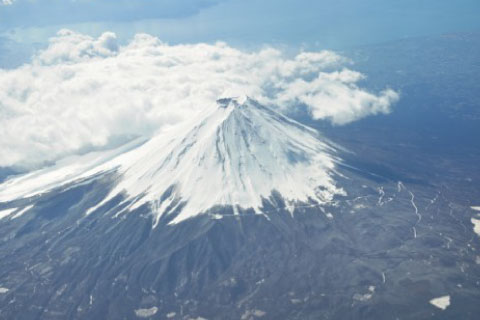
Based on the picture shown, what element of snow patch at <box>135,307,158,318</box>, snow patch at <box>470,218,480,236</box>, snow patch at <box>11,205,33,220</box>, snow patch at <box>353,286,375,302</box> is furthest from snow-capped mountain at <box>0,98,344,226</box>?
snow patch at <box>353,286,375,302</box>

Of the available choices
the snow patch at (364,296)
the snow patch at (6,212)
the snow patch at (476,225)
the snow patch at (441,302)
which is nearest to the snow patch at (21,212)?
the snow patch at (6,212)

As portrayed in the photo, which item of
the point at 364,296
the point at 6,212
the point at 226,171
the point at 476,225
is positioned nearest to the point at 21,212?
the point at 6,212

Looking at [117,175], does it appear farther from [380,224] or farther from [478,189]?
[478,189]

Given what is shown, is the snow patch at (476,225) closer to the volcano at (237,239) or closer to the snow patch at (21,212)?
the volcano at (237,239)

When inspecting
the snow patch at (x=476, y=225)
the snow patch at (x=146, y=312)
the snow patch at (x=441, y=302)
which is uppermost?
the snow patch at (x=476, y=225)

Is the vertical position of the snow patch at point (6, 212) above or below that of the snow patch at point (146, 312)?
above

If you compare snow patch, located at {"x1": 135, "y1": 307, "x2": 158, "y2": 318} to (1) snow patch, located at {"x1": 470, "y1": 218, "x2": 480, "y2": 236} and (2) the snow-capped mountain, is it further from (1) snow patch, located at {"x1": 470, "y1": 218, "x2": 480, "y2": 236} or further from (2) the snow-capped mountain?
(1) snow patch, located at {"x1": 470, "y1": 218, "x2": 480, "y2": 236}

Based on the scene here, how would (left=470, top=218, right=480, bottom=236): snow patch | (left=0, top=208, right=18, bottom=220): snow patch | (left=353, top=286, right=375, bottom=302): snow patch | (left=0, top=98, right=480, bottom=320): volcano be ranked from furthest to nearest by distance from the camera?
(left=0, top=208, right=18, bottom=220): snow patch → (left=470, top=218, right=480, bottom=236): snow patch → (left=0, top=98, right=480, bottom=320): volcano → (left=353, top=286, right=375, bottom=302): snow patch

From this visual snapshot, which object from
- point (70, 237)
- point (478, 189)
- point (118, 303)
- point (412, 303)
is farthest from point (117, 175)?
point (478, 189)
